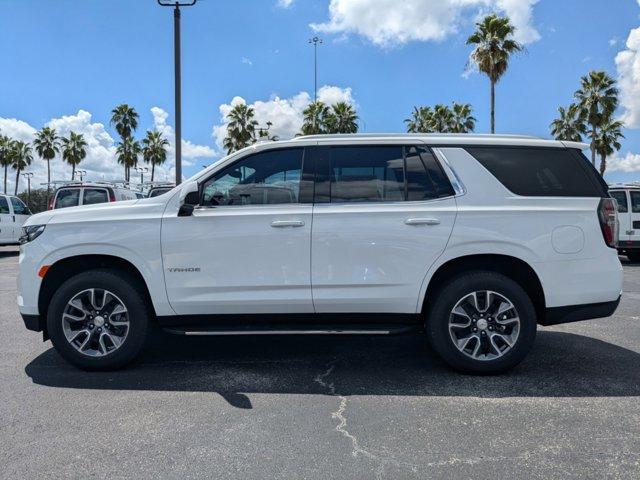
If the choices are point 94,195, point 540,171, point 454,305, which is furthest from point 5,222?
point 540,171

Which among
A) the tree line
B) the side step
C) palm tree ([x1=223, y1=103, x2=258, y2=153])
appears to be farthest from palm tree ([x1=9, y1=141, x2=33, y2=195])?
the side step

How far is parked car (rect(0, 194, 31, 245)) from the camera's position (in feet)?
52.6

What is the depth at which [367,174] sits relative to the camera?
4.47m

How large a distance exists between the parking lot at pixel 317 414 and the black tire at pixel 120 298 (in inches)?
6.3

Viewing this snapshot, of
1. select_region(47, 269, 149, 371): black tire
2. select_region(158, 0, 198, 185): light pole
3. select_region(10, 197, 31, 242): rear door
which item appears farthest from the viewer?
select_region(10, 197, 31, 242): rear door

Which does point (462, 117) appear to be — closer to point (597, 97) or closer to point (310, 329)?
point (597, 97)

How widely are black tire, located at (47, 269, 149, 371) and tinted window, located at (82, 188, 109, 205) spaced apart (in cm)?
1018

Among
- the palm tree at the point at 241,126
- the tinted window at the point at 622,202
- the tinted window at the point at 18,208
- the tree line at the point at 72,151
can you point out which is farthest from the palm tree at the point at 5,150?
the tinted window at the point at 622,202

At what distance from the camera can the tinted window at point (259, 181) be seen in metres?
4.46

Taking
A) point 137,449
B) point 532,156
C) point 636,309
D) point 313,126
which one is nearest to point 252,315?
point 137,449

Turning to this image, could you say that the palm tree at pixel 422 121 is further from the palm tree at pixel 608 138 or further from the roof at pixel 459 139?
the roof at pixel 459 139

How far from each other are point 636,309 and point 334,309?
5247mm

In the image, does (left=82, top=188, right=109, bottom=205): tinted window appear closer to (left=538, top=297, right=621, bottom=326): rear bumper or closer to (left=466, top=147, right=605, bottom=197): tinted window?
(left=466, top=147, right=605, bottom=197): tinted window

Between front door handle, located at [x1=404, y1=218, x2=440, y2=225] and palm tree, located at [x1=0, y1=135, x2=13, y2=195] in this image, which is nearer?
front door handle, located at [x1=404, y1=218, x2=440, y2=225]
